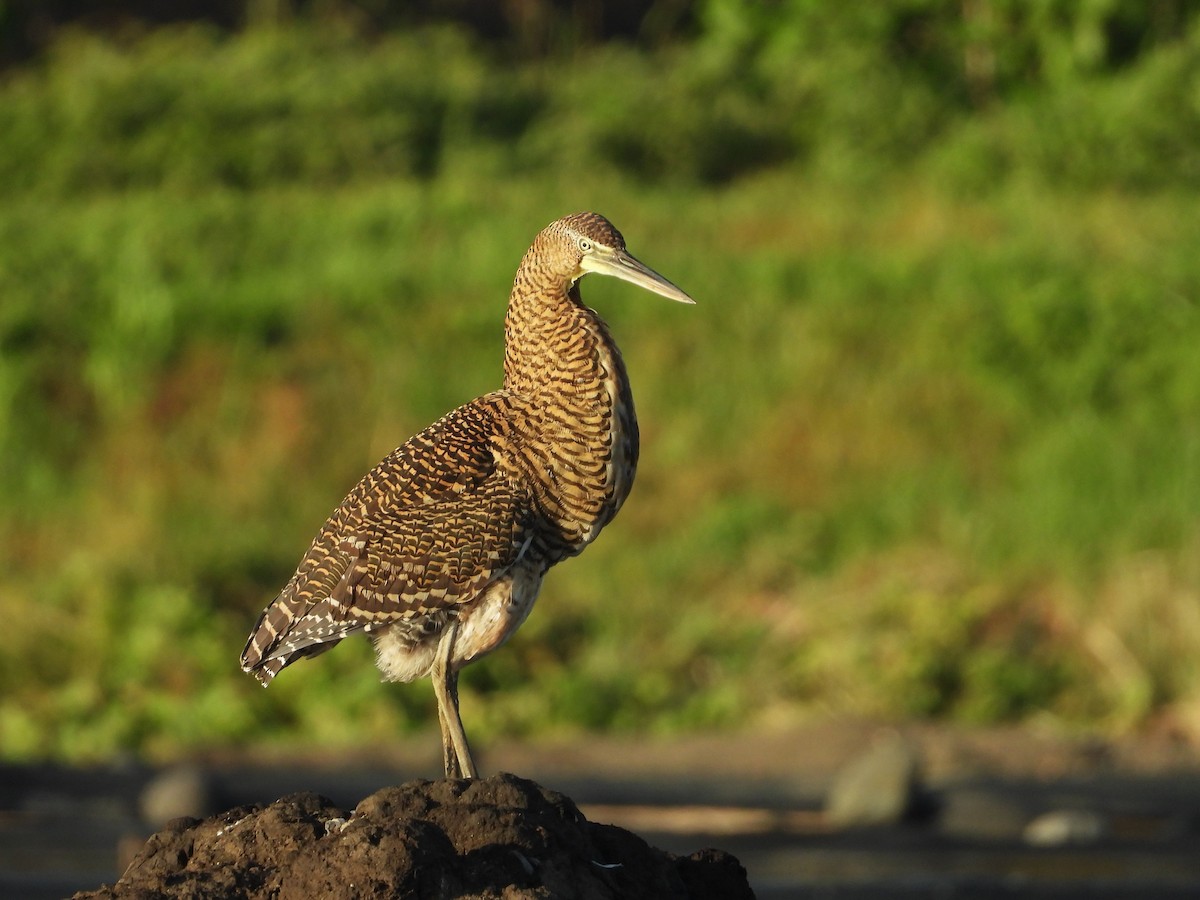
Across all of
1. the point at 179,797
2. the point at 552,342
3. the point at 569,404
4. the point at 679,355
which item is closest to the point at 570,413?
the point at 569,404

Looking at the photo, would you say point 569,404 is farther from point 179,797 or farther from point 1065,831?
point 179,797

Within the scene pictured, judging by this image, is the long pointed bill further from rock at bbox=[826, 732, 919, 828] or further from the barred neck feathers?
rock at bbox=[826, 732, 919, 828]

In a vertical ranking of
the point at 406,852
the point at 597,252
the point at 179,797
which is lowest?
the point at 406,852

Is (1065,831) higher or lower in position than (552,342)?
lower

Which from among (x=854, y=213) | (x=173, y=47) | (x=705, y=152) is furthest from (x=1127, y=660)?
(x=173, y=47)

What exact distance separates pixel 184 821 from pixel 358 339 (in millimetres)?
15174

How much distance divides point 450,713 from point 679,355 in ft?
44.9

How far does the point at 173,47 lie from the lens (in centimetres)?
2791

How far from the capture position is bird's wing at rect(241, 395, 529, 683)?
576 centimetres

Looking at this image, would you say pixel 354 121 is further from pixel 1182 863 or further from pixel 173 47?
pixel 1182 863

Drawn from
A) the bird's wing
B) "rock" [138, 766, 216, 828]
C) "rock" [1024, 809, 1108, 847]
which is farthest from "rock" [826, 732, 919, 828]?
the bird's wing

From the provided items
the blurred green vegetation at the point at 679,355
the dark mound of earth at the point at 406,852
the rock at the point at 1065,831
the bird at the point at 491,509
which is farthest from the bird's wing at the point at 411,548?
the blurred green vegetation at the point at 679,355

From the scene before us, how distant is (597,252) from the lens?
221 inches

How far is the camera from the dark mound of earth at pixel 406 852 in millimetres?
4395
